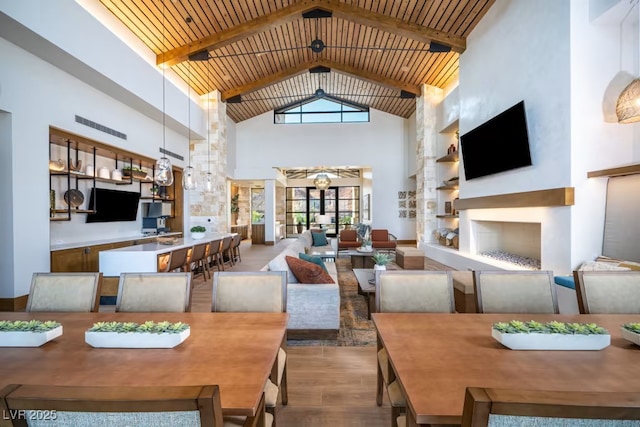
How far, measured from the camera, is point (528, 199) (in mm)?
4035

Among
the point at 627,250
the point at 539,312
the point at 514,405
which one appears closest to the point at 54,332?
the point at 514,405

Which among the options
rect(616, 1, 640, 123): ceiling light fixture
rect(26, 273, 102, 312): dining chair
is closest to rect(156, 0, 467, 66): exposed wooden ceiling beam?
rect(616, 1, 640, 123): ceiling light fixture

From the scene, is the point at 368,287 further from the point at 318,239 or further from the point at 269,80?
the point at 269,80

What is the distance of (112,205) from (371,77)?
22.8ft

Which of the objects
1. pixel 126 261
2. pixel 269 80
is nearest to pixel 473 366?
pixel 126 261

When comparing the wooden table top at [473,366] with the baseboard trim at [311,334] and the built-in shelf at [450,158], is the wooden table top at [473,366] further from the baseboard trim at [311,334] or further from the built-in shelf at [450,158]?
the built-in shelf at [450,158]

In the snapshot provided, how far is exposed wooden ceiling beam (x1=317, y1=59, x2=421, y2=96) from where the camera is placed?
8250mm

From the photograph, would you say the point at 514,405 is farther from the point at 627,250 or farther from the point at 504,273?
the point at 627,250

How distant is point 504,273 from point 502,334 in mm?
748

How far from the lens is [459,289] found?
3434 millimetres

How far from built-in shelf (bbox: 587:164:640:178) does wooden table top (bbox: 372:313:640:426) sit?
237 centimetres

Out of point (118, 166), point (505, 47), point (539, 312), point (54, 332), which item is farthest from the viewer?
point (118, 166)

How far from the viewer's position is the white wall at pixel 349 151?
1077 centimetres

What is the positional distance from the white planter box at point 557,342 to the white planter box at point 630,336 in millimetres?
112
